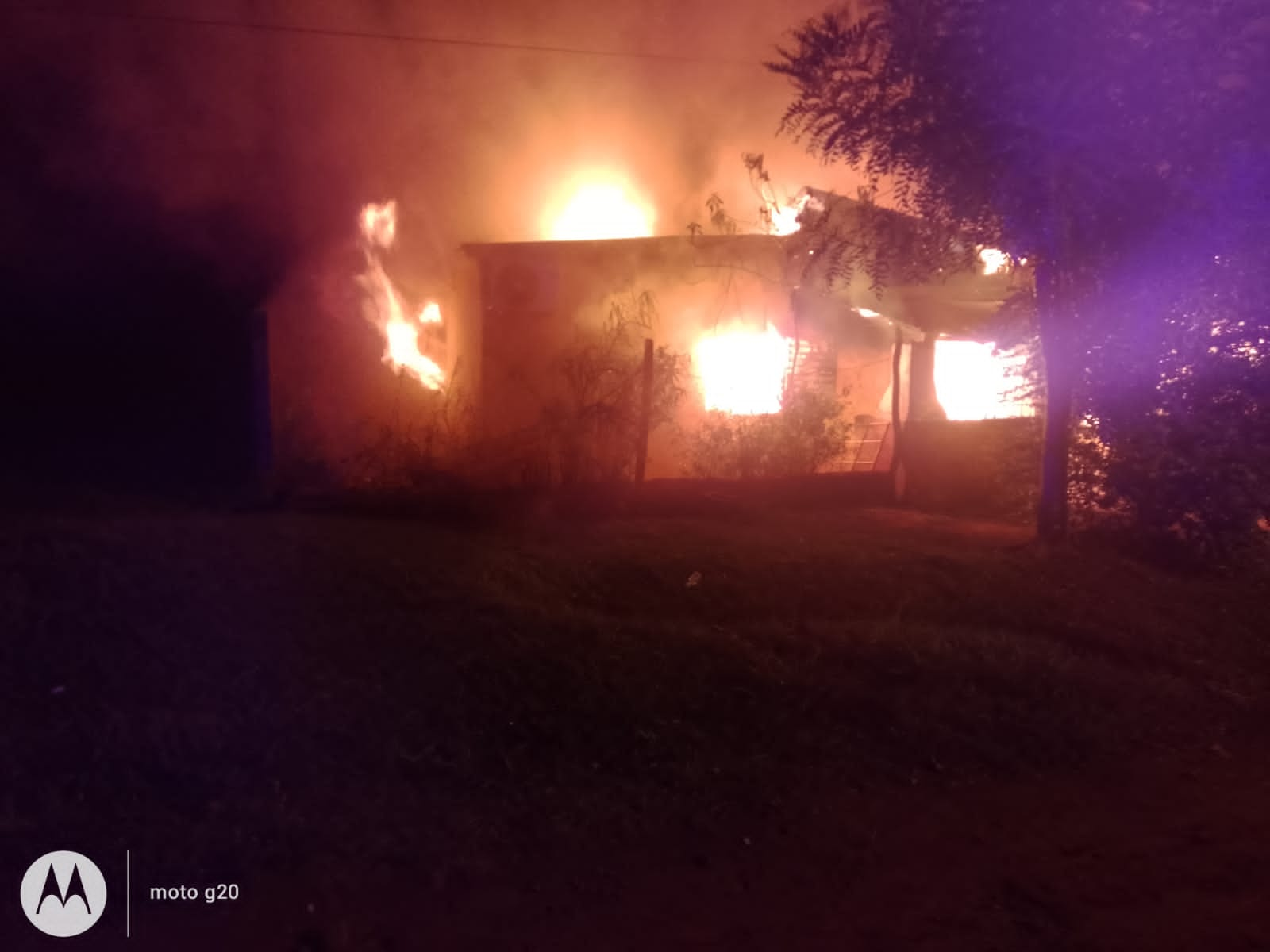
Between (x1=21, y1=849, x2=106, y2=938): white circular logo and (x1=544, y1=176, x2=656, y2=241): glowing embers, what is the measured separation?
1889cm

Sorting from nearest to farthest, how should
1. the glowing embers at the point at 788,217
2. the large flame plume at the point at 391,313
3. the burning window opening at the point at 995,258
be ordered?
the burning window opening at the point at 995,258 < the glowing embers at the point at 788,217 < the large flame plume at the point at 391,313

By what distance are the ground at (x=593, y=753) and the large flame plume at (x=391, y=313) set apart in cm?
858

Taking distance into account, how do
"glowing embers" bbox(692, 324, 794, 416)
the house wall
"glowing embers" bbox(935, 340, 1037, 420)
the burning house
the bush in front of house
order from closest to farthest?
the bush in front of house → the burning house → the house wall → "glowing embers" bbox(692, 324, 794, 416) → "glowing embers" bbox(935, 340, 1037, 420)

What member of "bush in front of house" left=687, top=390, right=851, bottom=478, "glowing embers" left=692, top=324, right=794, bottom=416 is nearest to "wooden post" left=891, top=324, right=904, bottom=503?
"bush in front of house" left=687, top=390, right=851, bottom=478

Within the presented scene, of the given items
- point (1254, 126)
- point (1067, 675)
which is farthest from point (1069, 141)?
point (1067, 675)

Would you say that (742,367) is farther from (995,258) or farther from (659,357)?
(995,258)

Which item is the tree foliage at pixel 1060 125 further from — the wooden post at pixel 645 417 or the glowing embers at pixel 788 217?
the glowing embers at pixel 788 217

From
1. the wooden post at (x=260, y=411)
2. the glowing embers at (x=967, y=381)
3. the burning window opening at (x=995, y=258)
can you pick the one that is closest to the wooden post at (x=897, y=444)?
the burning window opening at (x=995, y=258)

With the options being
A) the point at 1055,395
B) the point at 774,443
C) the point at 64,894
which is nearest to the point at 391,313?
the point at 774,443

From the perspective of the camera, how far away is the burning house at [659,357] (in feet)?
45.8

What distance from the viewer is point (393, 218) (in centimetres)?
1808

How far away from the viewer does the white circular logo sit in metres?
4.08

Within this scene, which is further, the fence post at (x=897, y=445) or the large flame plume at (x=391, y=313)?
the large flame plume at (x=391, y=313)

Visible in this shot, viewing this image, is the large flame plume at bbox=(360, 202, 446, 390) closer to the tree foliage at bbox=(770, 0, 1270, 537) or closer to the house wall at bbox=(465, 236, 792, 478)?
the house wall at bbox=(465, 236, 792, 478)
